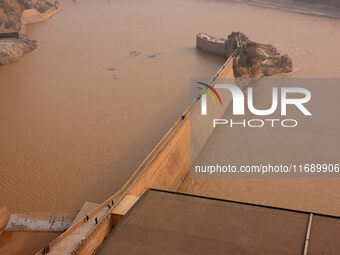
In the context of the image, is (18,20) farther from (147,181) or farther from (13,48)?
(147,181)

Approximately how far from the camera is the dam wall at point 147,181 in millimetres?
12164

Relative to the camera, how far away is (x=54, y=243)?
11.9 m

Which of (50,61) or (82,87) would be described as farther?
(50,61)

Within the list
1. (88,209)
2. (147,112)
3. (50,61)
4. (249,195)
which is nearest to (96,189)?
(88,209)

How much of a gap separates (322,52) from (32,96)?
28027 mm

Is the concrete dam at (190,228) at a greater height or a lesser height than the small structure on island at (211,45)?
greater

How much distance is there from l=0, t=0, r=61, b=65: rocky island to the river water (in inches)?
47.7

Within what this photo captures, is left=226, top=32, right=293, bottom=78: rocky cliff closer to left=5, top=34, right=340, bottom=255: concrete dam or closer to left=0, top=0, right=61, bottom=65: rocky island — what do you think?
left=5, top=34, right=340, bottom=255: concrete dam

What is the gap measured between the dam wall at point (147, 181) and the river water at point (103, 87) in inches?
87.7

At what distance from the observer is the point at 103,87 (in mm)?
29734

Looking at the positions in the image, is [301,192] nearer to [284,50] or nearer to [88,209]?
[88,209]

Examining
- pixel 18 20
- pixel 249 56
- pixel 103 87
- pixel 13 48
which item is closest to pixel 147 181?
pixel 103 87

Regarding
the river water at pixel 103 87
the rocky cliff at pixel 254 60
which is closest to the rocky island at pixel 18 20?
the river water at pixel 103 87

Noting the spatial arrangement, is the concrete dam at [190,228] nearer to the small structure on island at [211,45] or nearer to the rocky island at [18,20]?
the small structure on island at [211,45]
